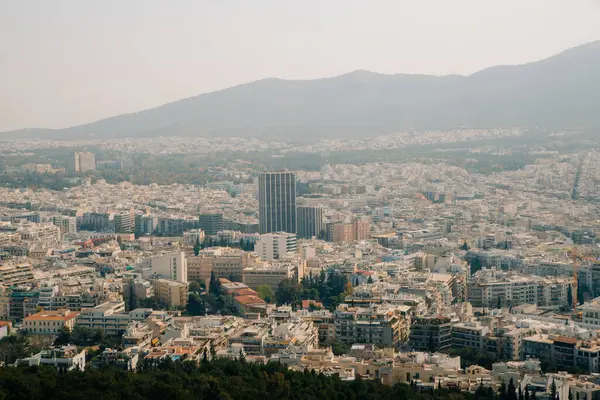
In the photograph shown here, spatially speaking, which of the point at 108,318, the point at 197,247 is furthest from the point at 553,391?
the point at 197,247

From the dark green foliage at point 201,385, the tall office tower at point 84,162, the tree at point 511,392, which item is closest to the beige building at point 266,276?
the dark green foliage at point 201,385

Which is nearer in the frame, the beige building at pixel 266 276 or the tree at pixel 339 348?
the tree at pixel 339 348

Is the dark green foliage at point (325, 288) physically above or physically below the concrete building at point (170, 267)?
below

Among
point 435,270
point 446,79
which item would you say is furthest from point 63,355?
point 446,79

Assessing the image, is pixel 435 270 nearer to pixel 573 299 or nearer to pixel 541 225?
pixel 573 299

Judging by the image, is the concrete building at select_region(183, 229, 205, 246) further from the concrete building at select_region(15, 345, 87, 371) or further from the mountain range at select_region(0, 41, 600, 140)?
the mountain range at select_region(0, 41, 600, 140)

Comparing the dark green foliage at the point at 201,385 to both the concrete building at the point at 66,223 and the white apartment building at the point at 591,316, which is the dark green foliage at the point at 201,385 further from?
the concrete building at the point at 66,223

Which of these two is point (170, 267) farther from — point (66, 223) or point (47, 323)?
point (66, 223)
